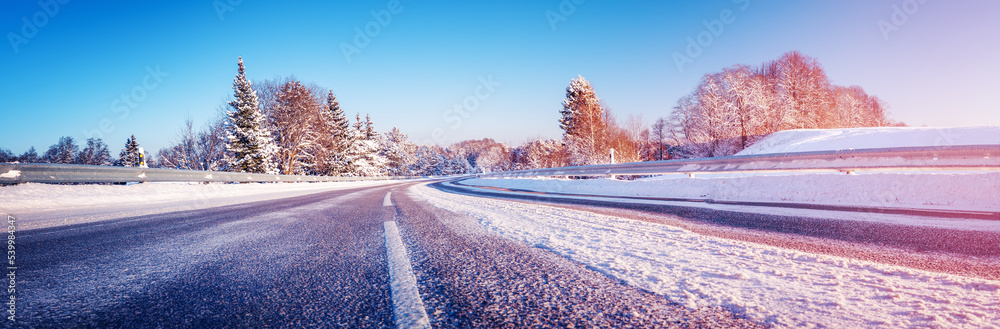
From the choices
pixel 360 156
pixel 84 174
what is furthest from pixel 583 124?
pixel 84 174

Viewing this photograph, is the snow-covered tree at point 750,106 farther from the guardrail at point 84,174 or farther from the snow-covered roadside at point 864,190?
the guardrail at point 84,174

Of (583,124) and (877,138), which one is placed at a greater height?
(583,124)

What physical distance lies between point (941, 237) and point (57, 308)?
4614 millimetres

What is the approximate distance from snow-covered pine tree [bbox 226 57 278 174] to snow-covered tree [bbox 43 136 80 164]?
54930 millimetres

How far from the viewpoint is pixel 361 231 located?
3.09 m

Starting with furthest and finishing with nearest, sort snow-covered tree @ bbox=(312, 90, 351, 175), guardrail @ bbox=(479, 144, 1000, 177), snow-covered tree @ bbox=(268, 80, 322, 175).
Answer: snow-covered tree @ bbox=(312, 90, 351, 175), snow-covered tree @ bbox=(268, 80, 322, 175), guardrail @ bbox=(479, 144, 1000, 177)

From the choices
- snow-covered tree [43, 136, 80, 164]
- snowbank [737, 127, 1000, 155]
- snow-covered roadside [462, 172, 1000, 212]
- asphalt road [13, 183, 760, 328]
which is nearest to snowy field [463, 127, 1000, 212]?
snow-covered roadside [462, 172, 1000, 212]

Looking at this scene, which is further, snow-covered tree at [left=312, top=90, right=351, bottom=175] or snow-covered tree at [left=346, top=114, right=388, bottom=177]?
snow-covered tree at [left=346, top=114, right=388, bottom=177]

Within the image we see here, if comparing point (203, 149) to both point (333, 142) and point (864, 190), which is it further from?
point (864, 190)

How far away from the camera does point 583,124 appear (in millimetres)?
34344

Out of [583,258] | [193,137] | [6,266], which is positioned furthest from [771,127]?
[193,137]

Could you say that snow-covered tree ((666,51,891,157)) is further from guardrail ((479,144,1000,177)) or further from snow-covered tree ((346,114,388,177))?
snow-covered tree ((346,114,388,177))

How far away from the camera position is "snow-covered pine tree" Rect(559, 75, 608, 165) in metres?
31.3

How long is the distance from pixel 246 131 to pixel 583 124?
28.0 m
